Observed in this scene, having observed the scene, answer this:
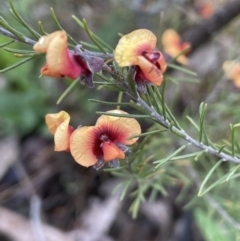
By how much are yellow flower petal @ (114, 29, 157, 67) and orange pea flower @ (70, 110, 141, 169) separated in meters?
0.08

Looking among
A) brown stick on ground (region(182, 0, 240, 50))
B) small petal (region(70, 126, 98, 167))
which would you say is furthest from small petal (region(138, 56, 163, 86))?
brown stick on ground (region(182, 0, 240, 50))

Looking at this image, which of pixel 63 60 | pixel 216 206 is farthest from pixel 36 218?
pixel 63 60

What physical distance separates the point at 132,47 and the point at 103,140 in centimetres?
13

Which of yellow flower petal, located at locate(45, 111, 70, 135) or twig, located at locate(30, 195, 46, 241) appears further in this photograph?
twig, located at locate(30, 195, 46, 241)

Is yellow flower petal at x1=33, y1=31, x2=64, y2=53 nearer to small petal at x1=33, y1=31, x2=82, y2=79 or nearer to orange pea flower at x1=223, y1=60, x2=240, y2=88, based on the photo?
small petal at x1=33, y1=31, x2=82, y2=79

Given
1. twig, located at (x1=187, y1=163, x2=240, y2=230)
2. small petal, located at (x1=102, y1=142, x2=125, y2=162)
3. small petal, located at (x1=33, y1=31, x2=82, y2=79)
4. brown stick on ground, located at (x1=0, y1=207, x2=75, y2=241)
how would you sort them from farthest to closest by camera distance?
1. brown stick on ground, located at (x1=0, y1=207, x2=75, y2=241)
2. twig, located at (x1=187, y1=163, x2=240, y2=230)
3. small petal, located at (x1=102, y1=142, x2=125, y2=162)
4. small petal, located at (x1=33, y1=31, x2=82, y2=79)

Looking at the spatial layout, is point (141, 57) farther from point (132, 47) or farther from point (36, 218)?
point (36, 218)

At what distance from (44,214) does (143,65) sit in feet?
3.90

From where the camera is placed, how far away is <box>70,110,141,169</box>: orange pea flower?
0.51 metres

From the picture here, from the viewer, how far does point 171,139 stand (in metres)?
1.08

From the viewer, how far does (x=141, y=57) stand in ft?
1.47

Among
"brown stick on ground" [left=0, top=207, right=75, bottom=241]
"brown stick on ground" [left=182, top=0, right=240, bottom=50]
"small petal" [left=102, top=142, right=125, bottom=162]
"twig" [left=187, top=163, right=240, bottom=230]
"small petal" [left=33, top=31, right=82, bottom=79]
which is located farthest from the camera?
"brown stick on ground" [left=0, top=207, right=75, bottom=241]

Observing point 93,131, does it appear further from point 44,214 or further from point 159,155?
point 44,214

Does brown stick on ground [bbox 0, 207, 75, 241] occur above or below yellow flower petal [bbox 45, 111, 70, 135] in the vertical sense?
below
